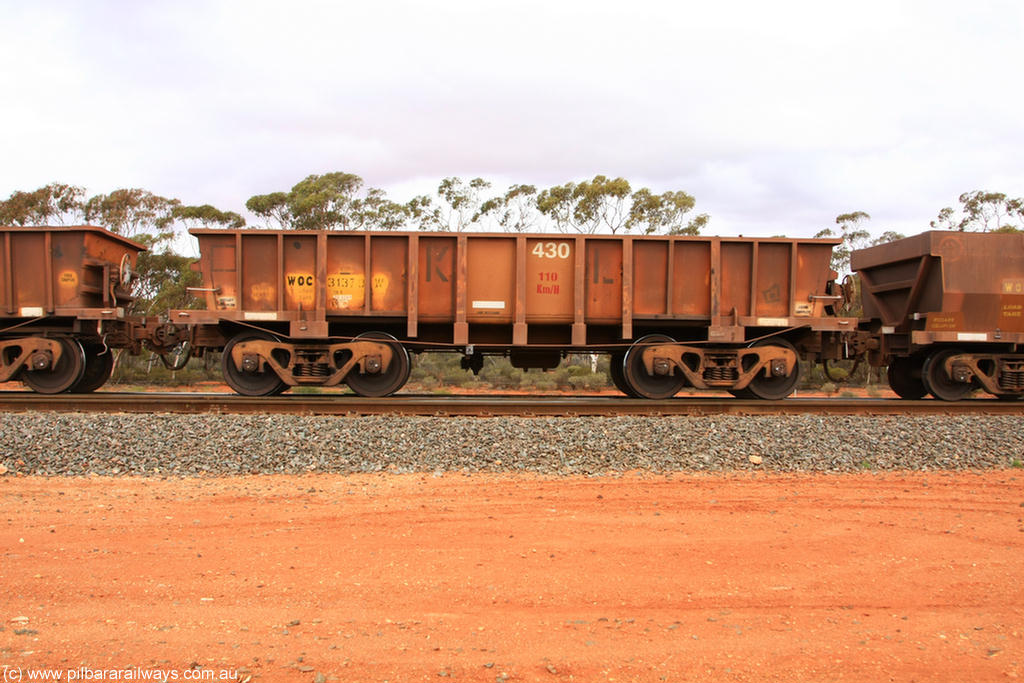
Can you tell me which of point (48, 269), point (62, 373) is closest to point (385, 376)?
point (62, 373)

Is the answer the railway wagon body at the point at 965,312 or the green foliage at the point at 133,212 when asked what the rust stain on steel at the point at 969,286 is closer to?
the railway wagon body at the point at 965,312

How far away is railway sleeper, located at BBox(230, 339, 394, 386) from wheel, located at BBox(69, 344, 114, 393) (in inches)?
113

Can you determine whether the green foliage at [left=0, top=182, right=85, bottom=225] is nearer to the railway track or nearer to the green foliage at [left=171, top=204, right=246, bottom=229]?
the green foliage at [left=171, top=204, right=246, bottom=229]

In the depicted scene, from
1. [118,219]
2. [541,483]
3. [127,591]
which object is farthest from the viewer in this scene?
[118,219]

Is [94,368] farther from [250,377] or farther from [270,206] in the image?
[270,206]

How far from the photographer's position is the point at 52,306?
408 inches

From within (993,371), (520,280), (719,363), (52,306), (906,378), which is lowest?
(906,378)

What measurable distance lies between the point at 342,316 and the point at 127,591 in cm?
703

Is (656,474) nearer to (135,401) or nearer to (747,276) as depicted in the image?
(747,276)

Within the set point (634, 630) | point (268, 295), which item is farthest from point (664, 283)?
point (634, 630)

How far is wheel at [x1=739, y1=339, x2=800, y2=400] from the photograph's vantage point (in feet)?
34.8

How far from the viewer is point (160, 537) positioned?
177 inches

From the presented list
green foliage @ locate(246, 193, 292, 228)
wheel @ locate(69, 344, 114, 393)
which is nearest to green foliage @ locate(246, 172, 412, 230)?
green foliage @ locate(246, 193, 292, 228)

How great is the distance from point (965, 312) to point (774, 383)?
3445mm
